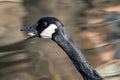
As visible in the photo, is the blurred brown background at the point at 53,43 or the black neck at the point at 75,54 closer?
the black neck at the point at 75,54

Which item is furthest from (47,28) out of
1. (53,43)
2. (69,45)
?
(53,43)

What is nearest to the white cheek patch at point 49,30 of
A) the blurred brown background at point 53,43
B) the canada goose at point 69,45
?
the canada goose at point 69,45

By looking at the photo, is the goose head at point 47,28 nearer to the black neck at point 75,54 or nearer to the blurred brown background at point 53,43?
the black neck at point 75,54

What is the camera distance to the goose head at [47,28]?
4.43 m

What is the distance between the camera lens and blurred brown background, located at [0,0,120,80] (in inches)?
240

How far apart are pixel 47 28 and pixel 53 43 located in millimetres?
2423

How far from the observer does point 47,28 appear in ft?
14.8

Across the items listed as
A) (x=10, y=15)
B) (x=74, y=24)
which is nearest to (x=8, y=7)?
(x=10, y=15)

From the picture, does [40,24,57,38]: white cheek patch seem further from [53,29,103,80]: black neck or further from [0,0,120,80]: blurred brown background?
[0,0,120,80]: blurred brown background

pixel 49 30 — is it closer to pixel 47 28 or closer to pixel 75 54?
pixel 47 28

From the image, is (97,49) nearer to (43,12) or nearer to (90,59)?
(90,59)

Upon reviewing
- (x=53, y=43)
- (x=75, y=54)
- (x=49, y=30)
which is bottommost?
(x=53, y=43)

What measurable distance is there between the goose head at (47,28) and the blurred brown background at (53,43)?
52.7 inches

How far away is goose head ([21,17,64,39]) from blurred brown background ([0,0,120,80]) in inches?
52.7
